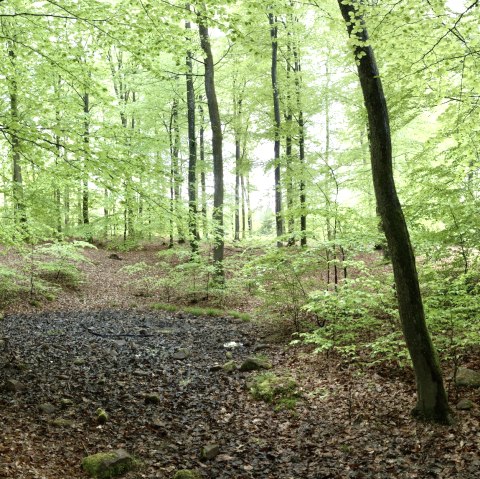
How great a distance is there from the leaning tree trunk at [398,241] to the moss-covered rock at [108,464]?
369 cm

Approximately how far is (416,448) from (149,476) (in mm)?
3097

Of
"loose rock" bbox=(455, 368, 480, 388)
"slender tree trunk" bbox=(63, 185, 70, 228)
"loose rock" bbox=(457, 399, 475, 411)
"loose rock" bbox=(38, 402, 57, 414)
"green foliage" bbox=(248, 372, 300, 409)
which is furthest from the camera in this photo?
"slender tree trunk" bbox=(63, 185, 70, 228)

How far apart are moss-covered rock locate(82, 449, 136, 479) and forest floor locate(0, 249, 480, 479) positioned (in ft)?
0.35

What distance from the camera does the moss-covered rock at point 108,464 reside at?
166 inches

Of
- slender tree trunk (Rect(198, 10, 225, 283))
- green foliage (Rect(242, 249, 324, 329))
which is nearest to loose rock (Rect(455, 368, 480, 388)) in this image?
green foliage (Rect(242, 249, 324, 329))

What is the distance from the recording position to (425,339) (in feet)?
16.1

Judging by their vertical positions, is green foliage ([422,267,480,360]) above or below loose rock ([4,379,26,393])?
above

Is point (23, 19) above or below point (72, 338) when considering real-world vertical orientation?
above

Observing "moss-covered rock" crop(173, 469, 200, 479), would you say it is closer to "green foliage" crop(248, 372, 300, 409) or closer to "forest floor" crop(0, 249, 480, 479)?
"forest floor" crop(0, 249, 480, 479)

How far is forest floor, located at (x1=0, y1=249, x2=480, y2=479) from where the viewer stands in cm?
443

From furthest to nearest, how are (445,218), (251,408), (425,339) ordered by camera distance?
(445,218) → (251,408) → (425,339)

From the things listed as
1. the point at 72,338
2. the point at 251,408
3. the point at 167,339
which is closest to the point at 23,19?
the point at 72,338

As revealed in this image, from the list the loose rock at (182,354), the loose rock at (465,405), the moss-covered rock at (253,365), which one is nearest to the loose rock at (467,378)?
the loose rock at (465,405)

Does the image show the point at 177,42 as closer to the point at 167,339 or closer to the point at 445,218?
the point at 445,218
